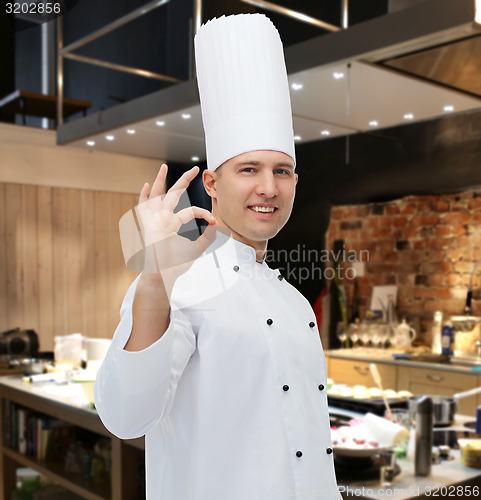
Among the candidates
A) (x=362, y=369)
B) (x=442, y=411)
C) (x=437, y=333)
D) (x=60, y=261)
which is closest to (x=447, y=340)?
(x=437, y=333)

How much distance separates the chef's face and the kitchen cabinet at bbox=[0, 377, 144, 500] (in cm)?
151

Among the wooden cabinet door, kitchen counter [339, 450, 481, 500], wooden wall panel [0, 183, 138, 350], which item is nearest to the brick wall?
the wooden cabinet door

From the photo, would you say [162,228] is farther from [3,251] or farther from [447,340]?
[3,251]

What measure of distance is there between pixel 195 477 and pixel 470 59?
190 centimetres

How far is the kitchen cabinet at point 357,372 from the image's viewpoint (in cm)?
333

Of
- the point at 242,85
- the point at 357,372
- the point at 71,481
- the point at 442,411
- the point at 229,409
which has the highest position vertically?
the point at 242,85

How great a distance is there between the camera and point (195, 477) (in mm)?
799

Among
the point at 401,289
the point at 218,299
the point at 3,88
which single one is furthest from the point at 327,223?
the point at 218,299

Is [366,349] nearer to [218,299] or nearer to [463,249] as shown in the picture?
[463,249]

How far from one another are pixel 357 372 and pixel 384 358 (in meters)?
0.18

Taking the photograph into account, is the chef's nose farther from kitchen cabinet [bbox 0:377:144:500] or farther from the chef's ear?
kitchen cabinet [bbox 0:377:144:500]

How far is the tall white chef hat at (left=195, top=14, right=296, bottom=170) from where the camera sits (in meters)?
0.84

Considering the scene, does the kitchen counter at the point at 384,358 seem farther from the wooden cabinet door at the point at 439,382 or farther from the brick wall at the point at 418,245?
the brick wall at the point at 418,245

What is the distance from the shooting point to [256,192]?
813 millimetres
